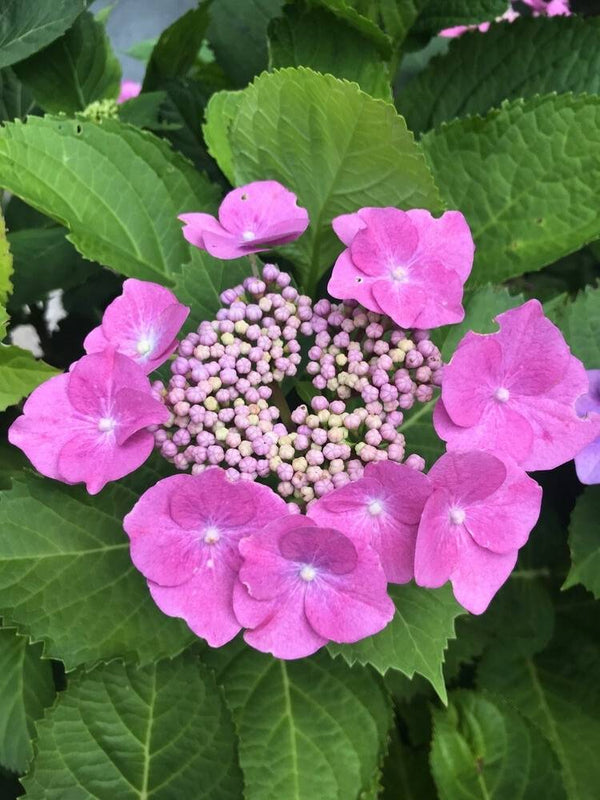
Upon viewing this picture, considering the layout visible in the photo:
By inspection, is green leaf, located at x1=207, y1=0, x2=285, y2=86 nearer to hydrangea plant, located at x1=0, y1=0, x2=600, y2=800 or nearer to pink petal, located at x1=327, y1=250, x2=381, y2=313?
hydrangea plant, located at x1=0, y1=0, x2=600, y2=800

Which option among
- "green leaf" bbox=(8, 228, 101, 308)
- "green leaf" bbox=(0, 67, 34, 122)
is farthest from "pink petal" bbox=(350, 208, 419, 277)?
"green leaf" bbox=(0, 67, 34, 122)

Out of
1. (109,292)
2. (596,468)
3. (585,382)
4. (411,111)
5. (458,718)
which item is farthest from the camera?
(109,292)

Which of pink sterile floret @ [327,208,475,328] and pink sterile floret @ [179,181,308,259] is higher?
pink sterile floret @ [179,181,308,259]

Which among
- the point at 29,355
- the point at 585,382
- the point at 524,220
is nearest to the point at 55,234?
the point at 29,355

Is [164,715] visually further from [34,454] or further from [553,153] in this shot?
[553,153]

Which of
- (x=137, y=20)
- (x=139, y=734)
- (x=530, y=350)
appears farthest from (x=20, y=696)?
(x=137, y=20)

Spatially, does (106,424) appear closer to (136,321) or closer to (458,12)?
(136,321)
